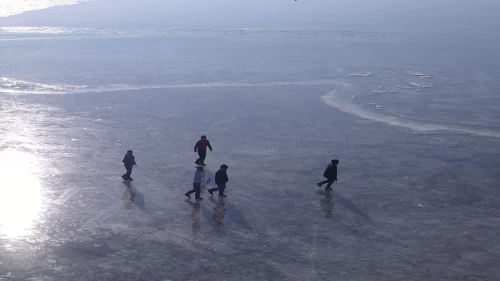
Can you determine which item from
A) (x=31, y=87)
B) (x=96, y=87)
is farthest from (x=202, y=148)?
(x=31, y=87)

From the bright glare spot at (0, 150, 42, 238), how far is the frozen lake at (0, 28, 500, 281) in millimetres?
61

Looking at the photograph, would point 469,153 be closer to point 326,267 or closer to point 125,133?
point 326,267

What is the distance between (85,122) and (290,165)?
9.06m

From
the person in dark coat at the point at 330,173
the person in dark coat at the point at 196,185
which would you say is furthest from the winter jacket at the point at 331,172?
the person in dark coat at the point at 196,185

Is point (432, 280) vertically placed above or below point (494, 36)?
below

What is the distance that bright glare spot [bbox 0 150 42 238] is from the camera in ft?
45.3

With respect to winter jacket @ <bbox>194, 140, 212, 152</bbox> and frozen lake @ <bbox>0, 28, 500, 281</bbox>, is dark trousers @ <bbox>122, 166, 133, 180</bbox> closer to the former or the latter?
frozen lake @ <bbox>0, 28, 500, 281</bbox>

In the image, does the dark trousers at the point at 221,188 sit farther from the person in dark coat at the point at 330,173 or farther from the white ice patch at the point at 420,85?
the white ice patch at the point at 420,85

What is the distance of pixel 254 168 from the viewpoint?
60.0ft

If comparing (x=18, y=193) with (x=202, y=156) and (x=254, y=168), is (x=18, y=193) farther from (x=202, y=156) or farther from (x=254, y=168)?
(x=254, y=168)

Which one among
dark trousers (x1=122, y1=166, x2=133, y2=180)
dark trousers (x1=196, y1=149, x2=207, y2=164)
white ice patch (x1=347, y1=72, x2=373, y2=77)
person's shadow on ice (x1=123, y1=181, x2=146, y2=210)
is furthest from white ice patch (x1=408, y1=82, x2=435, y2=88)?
person's shadow on ice (x1=123, y1=181, x2=146, y2=210)

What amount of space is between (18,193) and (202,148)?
5181 mm

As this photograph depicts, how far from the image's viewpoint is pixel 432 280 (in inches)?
454

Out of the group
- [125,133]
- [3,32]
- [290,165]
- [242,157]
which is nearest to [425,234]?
[290,165]
